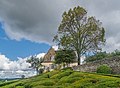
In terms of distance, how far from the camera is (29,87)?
33250mm

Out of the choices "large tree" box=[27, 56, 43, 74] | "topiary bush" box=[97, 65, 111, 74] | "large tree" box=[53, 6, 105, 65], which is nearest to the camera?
"topiary bush" box=[97, 65, 111, 74]

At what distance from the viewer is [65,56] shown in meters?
67.9

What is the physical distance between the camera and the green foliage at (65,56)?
216 ft

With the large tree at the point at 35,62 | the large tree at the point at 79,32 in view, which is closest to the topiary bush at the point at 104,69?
the large tree at the point at 79,32

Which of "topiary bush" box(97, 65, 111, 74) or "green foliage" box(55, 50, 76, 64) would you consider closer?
"topiary bush" box(97, 65, 111, 74)

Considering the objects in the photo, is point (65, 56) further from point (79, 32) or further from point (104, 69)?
point (104, 69)

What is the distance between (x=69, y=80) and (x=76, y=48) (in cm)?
3299

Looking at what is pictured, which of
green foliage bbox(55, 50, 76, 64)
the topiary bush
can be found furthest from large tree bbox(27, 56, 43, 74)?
the topiary bush

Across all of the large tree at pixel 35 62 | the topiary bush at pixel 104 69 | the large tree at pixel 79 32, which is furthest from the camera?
the large tree at pixel 35 62

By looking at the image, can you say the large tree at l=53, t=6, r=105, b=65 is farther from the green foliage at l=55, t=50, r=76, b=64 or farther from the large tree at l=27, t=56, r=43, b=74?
the large tree at l=27, t=56, r=43, b=74

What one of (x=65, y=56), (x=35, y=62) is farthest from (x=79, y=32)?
(x=35, y=62)

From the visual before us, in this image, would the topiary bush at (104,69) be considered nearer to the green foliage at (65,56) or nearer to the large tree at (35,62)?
the green foliage at (65,56)

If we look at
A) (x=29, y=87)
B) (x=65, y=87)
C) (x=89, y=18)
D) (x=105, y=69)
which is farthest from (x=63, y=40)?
(x=65, y=87)

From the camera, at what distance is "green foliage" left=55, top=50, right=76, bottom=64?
216 ft
